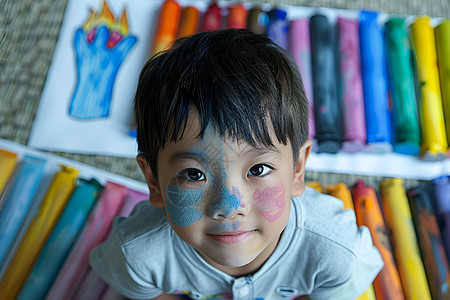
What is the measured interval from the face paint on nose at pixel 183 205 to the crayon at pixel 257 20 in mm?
522

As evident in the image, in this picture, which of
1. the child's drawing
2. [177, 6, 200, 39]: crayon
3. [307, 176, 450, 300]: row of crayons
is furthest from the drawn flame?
[307, 176, 450, 300]: row of crayons

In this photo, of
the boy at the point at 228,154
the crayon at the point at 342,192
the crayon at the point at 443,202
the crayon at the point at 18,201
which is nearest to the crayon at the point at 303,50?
the crayon at the point at 342,192

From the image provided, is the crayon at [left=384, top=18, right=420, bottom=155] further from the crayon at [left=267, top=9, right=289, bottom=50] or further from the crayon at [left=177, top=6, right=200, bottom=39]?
the crayon at [left=177, top=6, right=200, bottom=39]

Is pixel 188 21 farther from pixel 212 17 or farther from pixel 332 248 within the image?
pixel 332 248

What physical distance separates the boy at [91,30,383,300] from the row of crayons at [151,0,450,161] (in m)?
0.32

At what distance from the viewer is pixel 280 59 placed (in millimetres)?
451

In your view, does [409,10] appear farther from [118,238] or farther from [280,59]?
[118,238]

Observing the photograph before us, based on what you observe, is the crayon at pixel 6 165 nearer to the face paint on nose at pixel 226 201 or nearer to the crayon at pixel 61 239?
the crayon at pixel 61 239

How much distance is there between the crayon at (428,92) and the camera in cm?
78

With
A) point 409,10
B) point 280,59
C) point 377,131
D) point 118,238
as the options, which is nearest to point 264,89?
point 280,59

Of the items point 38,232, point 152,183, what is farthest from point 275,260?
point 38,232

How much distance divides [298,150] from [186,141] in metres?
0.13

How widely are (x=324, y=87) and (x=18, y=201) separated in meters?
0.54

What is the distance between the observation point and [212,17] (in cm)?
91
